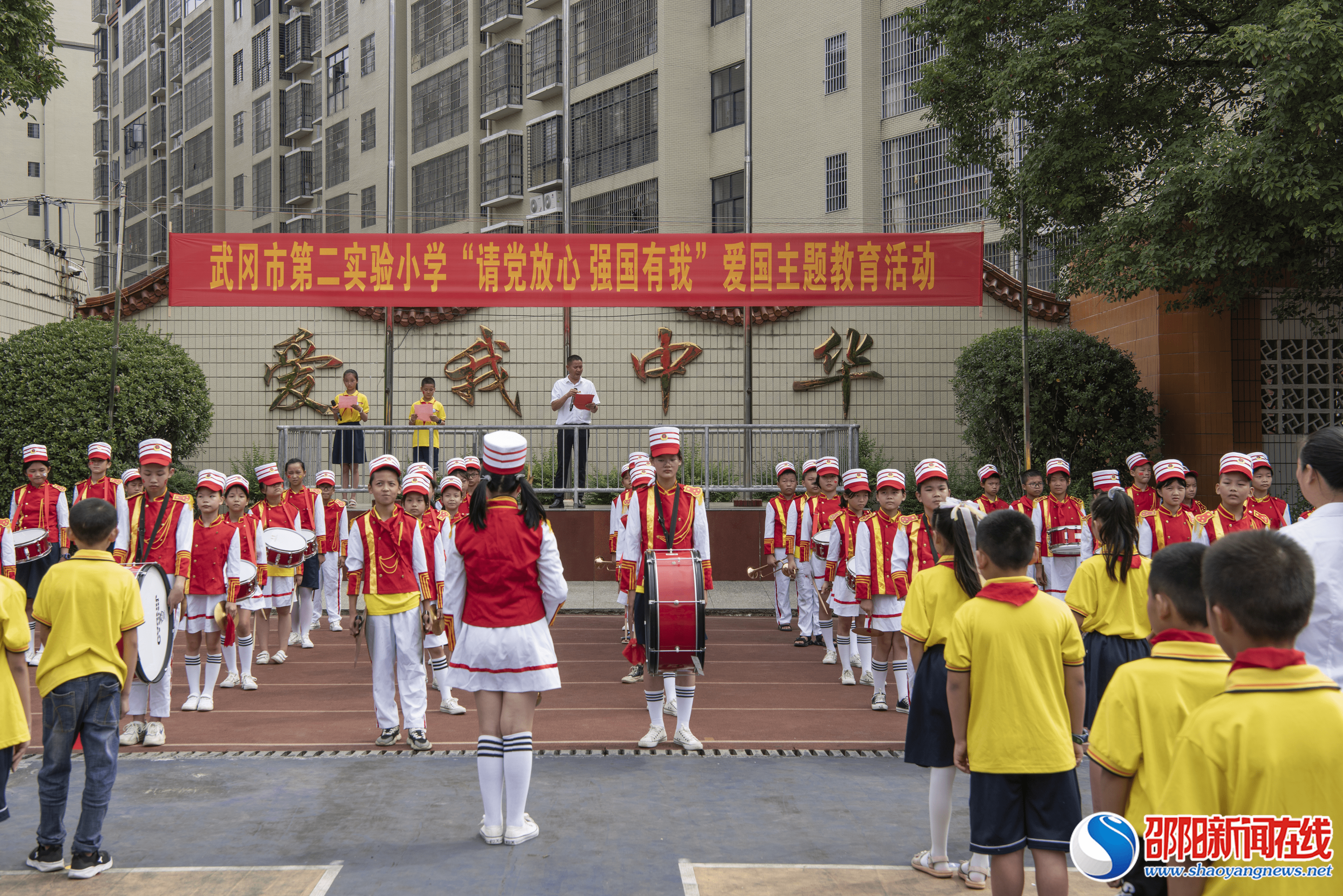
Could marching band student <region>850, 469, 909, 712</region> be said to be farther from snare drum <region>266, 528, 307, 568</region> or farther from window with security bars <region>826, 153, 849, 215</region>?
window with security bars <region>826, 153, 849, 215</region>

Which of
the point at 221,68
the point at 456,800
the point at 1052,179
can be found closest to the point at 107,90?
the point at 221,68

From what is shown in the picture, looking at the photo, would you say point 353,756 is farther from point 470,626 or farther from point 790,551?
point 790,551

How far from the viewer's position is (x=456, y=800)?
19.8 ft

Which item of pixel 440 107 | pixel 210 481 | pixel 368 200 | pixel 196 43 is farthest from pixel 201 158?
pixel 210 481

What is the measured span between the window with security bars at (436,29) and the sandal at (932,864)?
32681 mm

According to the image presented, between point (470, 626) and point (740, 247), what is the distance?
10920 millimetres

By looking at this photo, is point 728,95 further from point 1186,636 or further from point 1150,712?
point 1150,712

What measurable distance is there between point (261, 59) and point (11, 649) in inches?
1692

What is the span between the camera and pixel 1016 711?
3887 mm

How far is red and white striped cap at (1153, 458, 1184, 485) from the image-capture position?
9.05 m

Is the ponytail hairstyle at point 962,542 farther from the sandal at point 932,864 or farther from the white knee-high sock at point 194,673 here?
the white knee-high sock at point 194,673

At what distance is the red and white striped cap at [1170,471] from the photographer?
29.7 feet

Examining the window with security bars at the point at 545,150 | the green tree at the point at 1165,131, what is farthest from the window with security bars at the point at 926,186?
the window with security bars at the point at 545,150

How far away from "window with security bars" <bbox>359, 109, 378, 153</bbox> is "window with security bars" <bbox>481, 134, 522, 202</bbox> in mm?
5013
